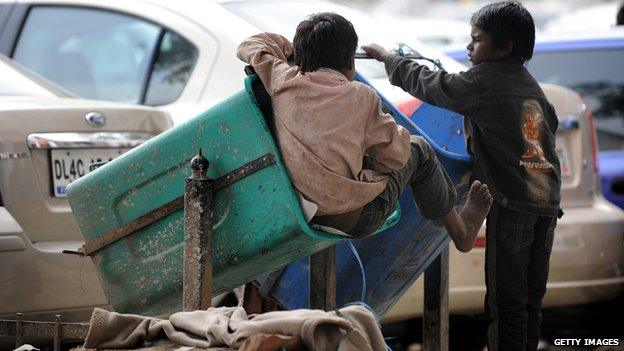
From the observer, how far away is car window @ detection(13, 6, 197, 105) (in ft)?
22.7

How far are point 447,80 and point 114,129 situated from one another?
5.23 feet

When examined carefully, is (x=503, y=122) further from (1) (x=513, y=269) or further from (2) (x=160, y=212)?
(2) (x=160, y=212)

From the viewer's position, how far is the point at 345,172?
168 inches

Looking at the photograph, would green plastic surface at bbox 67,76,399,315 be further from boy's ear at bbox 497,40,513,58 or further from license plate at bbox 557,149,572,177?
license plate at bbox 557,149,572,177

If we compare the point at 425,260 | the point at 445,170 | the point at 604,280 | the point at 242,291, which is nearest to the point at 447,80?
the point at 445,170

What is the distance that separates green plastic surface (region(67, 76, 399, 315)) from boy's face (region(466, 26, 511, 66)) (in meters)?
0.83

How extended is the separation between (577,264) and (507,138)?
6.44ft

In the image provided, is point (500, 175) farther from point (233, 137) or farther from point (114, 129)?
point (114, 129)

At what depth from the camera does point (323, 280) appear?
4.88 m

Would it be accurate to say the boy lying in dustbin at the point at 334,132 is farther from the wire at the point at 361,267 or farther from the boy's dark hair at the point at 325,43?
the wire at the point at 361,267

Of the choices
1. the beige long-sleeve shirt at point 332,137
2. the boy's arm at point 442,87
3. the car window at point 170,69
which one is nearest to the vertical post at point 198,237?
the beige long-sleeve shirt at point 332,137

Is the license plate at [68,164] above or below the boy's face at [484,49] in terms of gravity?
below

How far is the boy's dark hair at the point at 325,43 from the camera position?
432cm

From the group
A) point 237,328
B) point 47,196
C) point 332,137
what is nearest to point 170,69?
point 47,196
